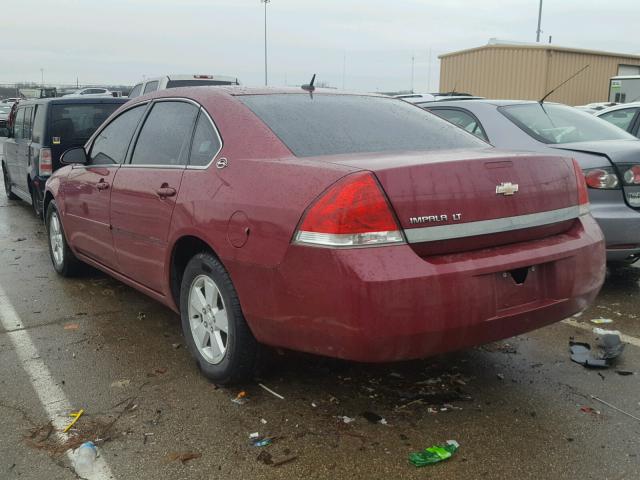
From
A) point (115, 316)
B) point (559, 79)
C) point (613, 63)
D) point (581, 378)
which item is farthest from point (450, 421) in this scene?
point (613, 63)

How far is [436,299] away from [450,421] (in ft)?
2.53

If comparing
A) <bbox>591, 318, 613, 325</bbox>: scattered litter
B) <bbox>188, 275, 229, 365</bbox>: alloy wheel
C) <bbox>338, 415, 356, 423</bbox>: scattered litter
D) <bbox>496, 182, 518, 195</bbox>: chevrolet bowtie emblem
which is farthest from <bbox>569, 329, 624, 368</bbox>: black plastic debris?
<bbox>188, 275, 229, 365</bbox>: alloy wheel

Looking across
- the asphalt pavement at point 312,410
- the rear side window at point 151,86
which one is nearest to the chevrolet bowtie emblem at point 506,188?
the asphalt pavement at point 312,410

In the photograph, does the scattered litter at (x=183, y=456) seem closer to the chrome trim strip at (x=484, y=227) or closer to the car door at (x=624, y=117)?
the chrome trim strip at (x=484, y=227)

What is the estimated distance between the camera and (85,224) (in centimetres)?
478

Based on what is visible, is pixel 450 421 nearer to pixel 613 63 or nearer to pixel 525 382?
pixel 525 382

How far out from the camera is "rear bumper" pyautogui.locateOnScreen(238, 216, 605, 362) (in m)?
2.49

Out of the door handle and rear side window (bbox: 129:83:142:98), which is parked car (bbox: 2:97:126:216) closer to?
rear side window (bbox: 129:83:142:98)

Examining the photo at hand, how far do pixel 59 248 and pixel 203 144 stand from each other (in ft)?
9.53

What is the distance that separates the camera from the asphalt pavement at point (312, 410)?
2.61 meters

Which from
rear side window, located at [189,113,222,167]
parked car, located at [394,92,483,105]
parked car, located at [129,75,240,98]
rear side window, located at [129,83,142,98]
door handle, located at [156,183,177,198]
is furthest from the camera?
rear side window, located at [129,83,142,98]

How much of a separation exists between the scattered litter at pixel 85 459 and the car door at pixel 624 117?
6.89 metres

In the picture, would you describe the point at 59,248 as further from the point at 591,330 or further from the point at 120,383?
the point at 591,330

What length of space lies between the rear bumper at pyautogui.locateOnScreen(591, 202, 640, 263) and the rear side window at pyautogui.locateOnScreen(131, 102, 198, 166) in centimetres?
296
